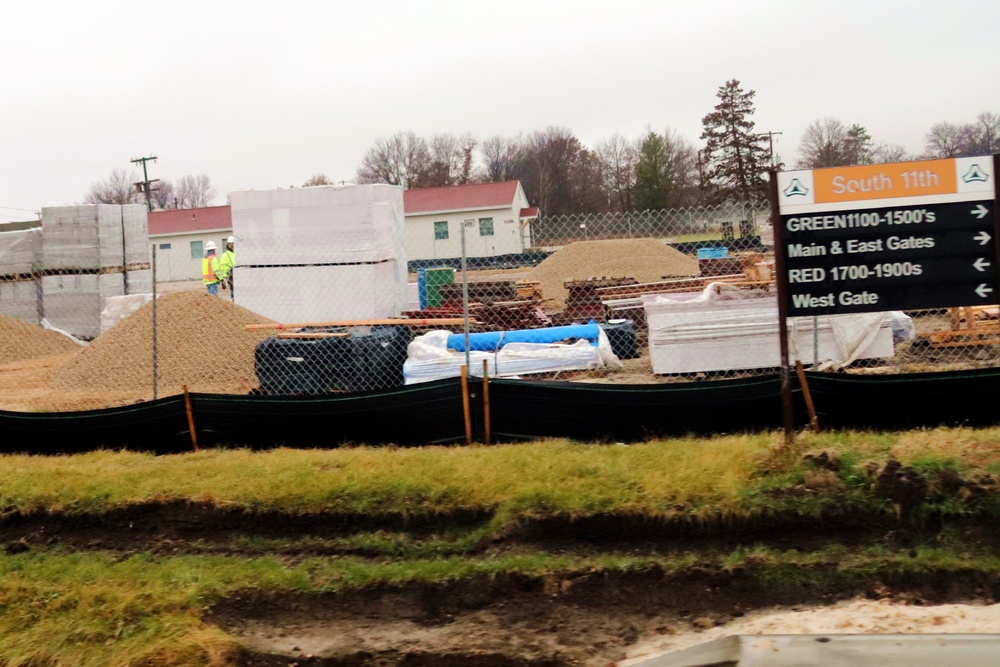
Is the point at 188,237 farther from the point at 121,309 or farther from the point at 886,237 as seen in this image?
the point at 886,237

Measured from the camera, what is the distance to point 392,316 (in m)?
16.7

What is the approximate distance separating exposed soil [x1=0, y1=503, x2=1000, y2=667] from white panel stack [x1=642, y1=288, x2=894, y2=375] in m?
5.42

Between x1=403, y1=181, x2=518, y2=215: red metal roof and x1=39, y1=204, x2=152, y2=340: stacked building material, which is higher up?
x1=403, y1=181, x2=518, y2=215: red metal roof

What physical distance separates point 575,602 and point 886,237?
3419 millimetres

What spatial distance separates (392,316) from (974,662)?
45.0 ft

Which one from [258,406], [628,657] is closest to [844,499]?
[628,657]

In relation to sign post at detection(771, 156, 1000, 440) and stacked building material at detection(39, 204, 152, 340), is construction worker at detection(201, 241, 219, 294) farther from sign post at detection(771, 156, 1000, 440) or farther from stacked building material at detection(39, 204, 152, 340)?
sign post at detection(771, 156, 1000, 440)

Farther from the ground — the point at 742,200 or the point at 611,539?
the point at 742,200

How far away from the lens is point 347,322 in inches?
451

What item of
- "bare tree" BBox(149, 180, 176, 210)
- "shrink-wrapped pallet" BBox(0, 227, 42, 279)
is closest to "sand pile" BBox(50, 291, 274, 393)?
"shrink-wrapped pallet" BBox(0, 227, 42, 279)

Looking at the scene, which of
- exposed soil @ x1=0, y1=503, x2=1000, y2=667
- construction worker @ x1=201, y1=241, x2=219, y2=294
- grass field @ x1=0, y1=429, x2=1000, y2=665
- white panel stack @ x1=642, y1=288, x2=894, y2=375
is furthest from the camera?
construction worker @ x1=201, y1=241, x2=219, y2=294

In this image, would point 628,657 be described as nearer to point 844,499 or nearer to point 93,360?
point 844,499

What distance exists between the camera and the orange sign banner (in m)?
6.22

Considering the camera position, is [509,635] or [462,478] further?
[462,478]
